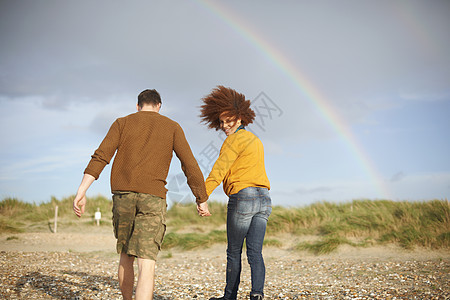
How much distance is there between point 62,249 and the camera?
12.2 metres

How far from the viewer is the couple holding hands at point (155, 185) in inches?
138

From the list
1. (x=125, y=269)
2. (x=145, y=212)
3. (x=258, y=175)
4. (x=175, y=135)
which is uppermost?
(x=175, y=135)

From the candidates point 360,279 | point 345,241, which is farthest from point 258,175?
point 345,241

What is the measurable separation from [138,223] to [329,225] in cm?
930

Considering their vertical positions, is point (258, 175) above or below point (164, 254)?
above

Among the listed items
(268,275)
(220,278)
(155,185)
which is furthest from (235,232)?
(268,275)

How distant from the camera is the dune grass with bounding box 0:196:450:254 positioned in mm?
10477

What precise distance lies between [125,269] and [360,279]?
497cm

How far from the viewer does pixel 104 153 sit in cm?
360

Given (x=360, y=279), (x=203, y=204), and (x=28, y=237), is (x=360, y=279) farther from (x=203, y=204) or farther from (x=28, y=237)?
(x=28, y=237)

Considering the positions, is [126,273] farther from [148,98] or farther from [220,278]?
[220,278]

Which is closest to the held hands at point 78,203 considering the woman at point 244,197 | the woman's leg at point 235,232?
the woman at point 244,197

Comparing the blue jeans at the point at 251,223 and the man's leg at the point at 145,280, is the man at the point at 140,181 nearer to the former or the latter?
the man's leg at the point at 145,280

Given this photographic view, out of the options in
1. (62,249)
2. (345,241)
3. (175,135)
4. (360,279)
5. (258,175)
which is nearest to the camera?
(175,135)
